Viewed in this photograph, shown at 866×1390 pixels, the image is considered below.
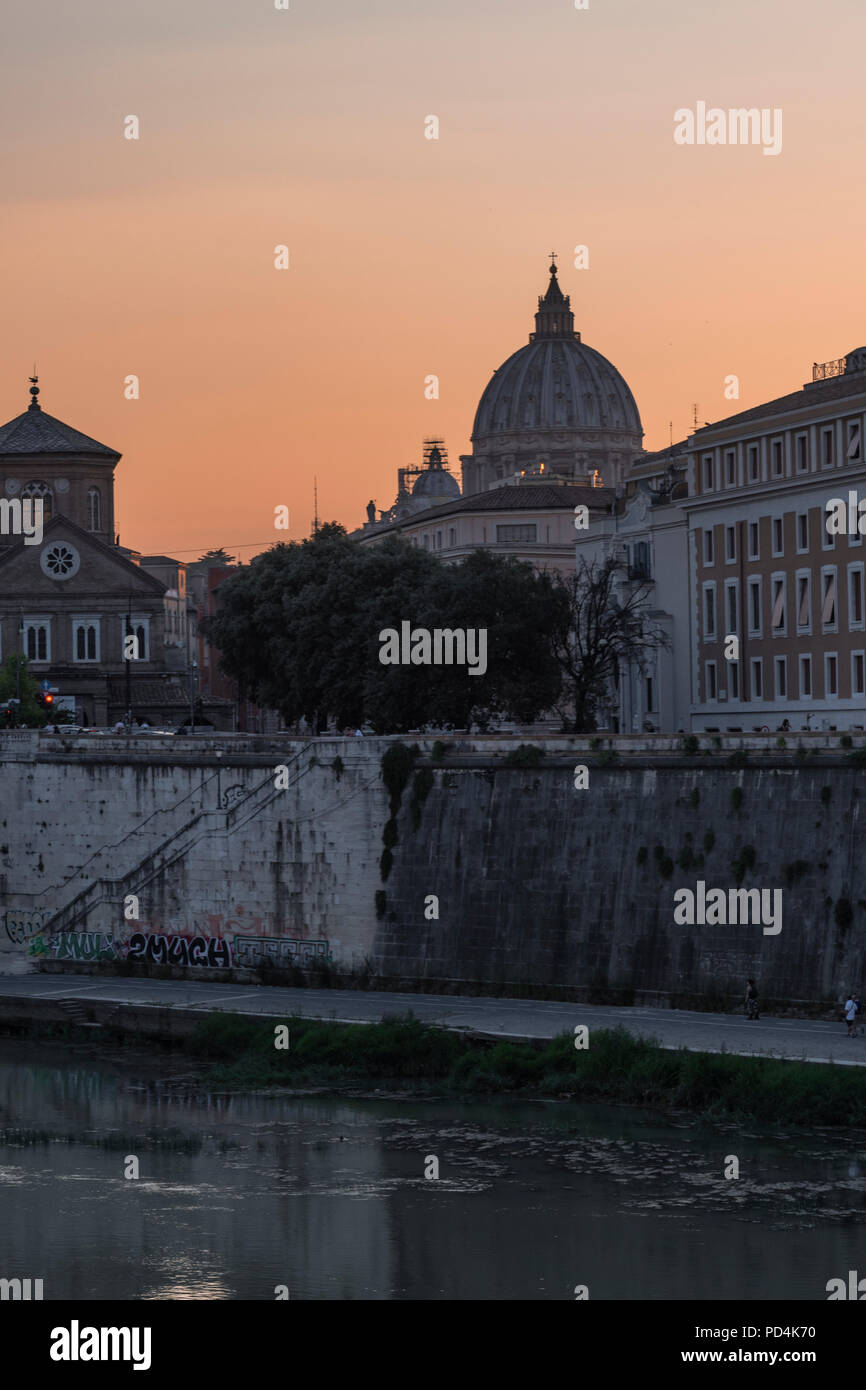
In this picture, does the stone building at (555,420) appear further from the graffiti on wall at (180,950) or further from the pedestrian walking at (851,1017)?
the pedestrian walking at (851,1017)

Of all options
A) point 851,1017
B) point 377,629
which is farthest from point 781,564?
point 851,1017

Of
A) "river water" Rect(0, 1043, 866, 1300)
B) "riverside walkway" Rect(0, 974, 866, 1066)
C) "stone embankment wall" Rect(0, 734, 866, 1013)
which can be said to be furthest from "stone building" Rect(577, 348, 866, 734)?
"river water" Rect(0, 1043, 866, 1300)

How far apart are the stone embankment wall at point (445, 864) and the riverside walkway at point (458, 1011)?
91 cm

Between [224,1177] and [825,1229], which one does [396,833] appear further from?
[825,1229]

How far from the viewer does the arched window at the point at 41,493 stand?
337 ft

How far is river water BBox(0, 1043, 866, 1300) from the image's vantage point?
101 feet

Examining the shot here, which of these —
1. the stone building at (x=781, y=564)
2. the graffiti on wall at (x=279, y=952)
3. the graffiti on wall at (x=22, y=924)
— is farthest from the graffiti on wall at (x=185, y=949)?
the stone building at (x=781, y=564)

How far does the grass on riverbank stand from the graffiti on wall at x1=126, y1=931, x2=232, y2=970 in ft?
25.1

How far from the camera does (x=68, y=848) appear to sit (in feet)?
206

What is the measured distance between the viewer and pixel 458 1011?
Result: 47.2 metres

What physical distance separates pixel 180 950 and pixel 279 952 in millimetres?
3506

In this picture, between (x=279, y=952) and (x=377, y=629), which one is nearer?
(x=279, y=952)

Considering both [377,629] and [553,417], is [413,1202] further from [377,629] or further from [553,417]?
[553,417]
